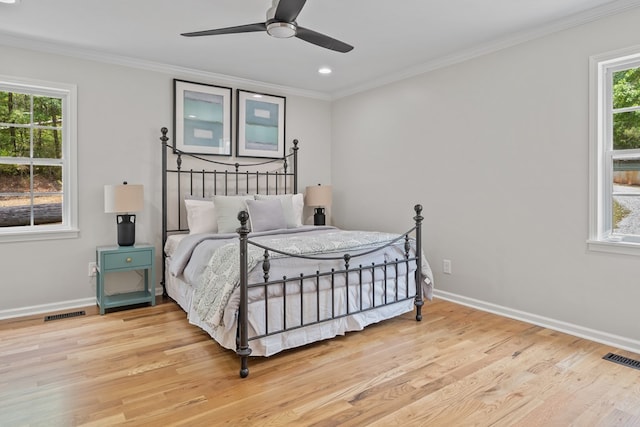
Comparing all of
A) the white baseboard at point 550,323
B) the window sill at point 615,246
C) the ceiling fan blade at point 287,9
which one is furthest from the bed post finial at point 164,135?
the window sill at point 615,246

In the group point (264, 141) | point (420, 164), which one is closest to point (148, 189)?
point (264, 141)

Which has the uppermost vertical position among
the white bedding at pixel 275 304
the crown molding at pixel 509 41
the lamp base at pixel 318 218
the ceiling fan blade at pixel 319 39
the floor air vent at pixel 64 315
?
the crown molding at pixel 509 41

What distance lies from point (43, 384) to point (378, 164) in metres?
3.81

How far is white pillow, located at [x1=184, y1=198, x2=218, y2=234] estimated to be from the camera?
395cm

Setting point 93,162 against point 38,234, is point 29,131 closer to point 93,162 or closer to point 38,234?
point 93,162

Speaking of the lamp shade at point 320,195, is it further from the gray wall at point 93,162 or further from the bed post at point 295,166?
the gray wall at point 93,162

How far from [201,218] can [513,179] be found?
297 centimetres

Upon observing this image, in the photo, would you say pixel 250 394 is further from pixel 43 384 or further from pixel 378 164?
pixel 378 164

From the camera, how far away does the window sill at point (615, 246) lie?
2814 millimetres

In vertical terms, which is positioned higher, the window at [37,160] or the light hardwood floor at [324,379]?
the window at [37,160]

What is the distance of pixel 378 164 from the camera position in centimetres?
486

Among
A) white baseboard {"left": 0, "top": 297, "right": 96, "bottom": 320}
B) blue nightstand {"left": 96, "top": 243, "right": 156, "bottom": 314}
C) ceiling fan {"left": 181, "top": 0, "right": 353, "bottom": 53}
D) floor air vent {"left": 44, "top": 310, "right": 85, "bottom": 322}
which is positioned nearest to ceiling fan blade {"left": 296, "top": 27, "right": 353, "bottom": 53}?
ceiling fan {"left": 181, "top": 0, "right": 353, "bottom": 53}

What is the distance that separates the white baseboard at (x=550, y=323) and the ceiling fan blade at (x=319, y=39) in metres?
2.63

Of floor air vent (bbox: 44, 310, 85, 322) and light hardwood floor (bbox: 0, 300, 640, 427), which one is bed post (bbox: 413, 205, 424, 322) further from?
floor air vent (bbox: 44, 310, 85, 322)
